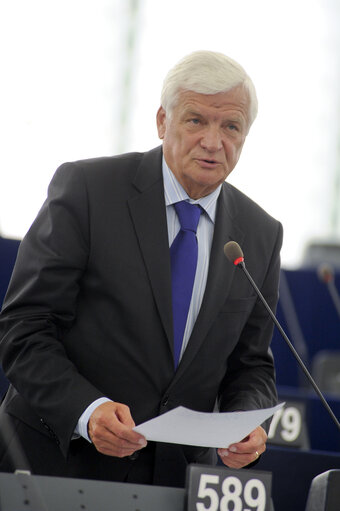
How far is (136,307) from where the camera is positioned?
1911 millimetres

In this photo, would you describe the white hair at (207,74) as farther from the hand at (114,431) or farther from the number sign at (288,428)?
the number sign at (288,428)

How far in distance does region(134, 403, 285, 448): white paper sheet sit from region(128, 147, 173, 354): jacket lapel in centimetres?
29

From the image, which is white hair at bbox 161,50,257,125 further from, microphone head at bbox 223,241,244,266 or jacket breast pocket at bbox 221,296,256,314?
jacket breast pocket at bbox 221,296,256,314

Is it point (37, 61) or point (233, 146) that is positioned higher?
point (233, 146)

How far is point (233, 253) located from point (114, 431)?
505 mm

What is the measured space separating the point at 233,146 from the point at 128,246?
1.21 feet

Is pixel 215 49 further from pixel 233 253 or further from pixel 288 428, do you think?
pixel 233 253

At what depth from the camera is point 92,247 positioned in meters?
1.93

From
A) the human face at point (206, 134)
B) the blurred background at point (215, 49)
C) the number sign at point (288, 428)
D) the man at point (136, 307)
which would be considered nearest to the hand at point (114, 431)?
the man at point (136, 307)

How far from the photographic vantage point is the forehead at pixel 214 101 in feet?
6.61

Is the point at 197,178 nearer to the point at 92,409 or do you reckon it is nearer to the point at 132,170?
the point at 132,170

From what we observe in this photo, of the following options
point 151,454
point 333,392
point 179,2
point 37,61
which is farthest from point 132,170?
point 179,2

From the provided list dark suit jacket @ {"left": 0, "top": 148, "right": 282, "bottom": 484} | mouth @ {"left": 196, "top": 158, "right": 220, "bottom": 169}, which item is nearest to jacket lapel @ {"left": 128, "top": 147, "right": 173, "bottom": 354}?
dark suit jacket @ {"left": 0, "top": 148, "right": 282, "bottom": 484}

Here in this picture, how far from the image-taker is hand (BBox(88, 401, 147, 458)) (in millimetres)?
1647
